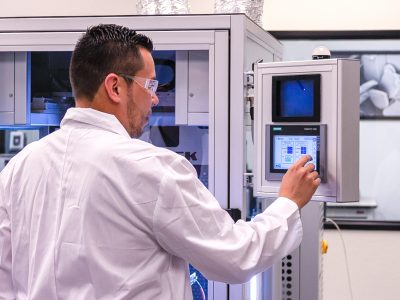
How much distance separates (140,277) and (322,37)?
2365 millimetres

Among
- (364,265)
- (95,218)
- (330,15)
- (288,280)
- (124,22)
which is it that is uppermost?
(330,15)

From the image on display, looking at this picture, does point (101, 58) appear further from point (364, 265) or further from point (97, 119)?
point (364, 265)

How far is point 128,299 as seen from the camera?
1.29 m

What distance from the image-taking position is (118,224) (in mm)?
1278

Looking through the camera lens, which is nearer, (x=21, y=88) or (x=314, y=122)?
(x=314, y=122)

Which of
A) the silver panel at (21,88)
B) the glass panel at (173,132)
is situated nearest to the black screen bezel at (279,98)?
the glass panel at (173,132)

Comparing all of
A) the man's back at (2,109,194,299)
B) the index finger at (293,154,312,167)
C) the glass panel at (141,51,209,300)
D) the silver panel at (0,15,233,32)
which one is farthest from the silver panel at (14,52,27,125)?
the index finger at (293,154,312,167)

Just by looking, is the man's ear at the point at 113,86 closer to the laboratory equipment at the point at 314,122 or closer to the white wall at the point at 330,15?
the laboratory equipment at the point at 314,122

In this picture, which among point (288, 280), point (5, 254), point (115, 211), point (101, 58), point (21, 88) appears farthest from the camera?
point (288, 280)

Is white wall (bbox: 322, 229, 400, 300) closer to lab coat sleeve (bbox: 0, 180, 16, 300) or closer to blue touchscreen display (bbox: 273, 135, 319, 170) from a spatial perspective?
blue touchscreen display (bbox: 273, 135, 319, 170)

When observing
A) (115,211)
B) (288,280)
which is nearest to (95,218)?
(115,211)

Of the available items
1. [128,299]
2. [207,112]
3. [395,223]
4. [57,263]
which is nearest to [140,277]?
[128,299]

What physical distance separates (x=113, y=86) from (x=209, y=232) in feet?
1.22

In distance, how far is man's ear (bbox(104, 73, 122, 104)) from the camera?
1.36 meters
